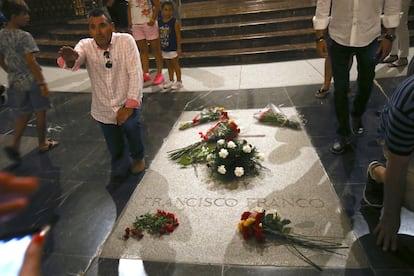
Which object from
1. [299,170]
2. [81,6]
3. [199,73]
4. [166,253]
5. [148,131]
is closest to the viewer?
[166,253]

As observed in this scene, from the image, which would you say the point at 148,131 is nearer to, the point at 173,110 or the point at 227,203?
the point at 173,110

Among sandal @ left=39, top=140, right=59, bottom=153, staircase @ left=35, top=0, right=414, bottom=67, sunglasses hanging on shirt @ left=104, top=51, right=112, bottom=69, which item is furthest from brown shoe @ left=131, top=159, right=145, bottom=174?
staircase @ left=35, top=0, right=414, bottom=67

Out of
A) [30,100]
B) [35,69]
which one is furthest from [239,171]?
[30,100]

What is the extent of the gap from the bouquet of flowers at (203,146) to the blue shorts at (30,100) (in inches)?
51.3

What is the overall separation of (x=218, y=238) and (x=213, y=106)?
7.71 feet

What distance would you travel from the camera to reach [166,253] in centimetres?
202

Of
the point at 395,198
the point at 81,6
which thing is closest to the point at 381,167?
the point at 395,198

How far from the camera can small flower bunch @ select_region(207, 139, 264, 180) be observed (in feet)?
8.67

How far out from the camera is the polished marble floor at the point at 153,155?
195 centimetres

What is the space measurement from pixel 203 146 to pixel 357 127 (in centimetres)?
146

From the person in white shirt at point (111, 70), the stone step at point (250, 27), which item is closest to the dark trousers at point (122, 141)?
the person in white shirt at point (111, 70)

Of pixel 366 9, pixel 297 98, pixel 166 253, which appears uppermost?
pixel 366 9

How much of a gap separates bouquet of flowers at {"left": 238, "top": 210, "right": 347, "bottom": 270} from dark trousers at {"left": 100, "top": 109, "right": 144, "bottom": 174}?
118 cm

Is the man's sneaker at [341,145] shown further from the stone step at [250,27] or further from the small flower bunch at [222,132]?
the stone step at [250,27]
